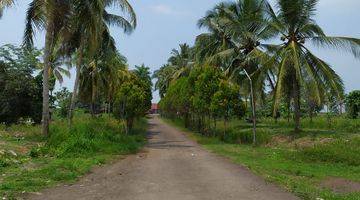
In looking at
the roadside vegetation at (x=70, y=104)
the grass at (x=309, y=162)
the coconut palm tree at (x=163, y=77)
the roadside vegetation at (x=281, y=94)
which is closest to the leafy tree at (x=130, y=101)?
the roadside vegetation at (x=70, y=104)

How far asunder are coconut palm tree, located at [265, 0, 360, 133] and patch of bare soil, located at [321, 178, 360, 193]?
1235cm

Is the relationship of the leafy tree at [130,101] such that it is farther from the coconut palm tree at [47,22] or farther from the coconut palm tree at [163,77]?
the coconut palm tree at [163,77]

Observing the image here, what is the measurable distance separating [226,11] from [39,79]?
1624 centimetres

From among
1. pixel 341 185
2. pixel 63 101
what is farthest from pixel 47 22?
pixel 63 101

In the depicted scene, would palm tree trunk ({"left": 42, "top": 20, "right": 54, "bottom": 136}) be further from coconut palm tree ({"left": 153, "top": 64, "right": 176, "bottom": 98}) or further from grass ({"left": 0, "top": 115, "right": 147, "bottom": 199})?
coconut palm tree ({"left": 153, "top": 64, "right": 176, "bottom": 98})

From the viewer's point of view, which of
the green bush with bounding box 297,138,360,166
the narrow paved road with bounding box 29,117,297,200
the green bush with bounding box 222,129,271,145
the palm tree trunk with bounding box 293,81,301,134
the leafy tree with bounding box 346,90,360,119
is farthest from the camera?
the leafy tree with bounding box 346,90,360,119

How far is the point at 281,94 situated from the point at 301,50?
280cm

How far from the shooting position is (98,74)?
48.9 m

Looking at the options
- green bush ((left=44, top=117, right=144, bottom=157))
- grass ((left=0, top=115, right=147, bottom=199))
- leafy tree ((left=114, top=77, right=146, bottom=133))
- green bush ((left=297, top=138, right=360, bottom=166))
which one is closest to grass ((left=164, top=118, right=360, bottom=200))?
green bush ((left=297, top=138, right=360, bottom=166))

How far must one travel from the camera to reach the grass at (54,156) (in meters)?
12.3

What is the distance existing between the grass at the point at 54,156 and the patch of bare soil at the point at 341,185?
6.75 meters

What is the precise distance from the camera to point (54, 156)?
750 inches

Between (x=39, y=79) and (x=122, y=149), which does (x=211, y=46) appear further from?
(x=122, y=149)

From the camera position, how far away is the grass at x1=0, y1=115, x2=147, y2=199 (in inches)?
486
